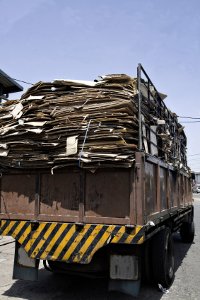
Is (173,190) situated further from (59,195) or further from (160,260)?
(59,195)

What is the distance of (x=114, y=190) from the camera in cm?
431

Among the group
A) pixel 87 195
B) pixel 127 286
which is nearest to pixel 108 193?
pixel 87 195

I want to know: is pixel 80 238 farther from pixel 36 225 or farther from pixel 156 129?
pixel 156 129

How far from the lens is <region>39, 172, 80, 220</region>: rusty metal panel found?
4.54m

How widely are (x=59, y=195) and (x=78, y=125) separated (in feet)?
3.37

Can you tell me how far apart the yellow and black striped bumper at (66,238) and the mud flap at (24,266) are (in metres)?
0.16

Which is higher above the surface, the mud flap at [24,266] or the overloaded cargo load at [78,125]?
the overloaded cargo load at [78,125]

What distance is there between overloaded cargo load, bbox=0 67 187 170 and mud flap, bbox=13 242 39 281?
4.14 ft

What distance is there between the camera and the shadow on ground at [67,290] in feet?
15.8

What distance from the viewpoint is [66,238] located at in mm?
4398

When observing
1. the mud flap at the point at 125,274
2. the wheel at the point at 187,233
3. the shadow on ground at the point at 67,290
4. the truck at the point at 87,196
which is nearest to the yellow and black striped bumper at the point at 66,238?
the truck at the point at 87,196

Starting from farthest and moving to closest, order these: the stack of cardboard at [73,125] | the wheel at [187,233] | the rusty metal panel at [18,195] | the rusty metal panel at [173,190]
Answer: the wheel at [187,233], the rusty metal panel at [173,190], the rusty metal panel at [18,195], the stack of cardboard at [73,125]

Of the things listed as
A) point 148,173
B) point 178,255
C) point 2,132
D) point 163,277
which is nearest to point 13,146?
point 2,132

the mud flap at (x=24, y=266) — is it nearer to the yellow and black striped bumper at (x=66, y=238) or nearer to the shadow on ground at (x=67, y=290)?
the yellow and black striped bumper at (x=66, y=238)
